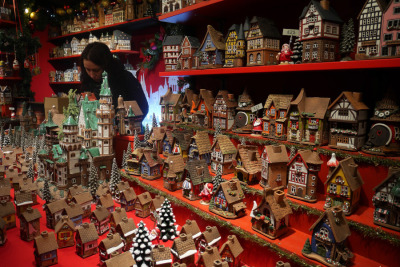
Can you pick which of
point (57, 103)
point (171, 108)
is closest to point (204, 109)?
point (171, 108)

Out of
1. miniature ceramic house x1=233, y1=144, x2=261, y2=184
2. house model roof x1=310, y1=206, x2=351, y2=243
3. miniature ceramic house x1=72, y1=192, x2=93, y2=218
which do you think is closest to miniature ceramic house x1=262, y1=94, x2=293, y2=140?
miniature ceramic house x1=233, y1=144, x2=261, y2=184

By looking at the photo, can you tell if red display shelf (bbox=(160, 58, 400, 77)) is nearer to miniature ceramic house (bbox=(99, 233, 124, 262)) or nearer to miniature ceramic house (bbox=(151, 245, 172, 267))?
miniature ceramic house (bbox=(151, 245, 172, 267))

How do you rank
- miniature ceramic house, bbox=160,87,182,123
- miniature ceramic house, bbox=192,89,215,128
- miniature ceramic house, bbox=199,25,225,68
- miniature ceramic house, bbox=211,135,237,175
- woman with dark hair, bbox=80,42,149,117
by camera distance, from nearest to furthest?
miniature ceramic house, bbox=211,135,237,175
miniature ceramic house, bbox=199,25,225,68
miniature ceramic house, bbox=192,89,215,128
miniature ceramic house, bbox=160,87,182,123
woman with dark hair, bbox=80,42,149,117

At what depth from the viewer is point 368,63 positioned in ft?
7.11

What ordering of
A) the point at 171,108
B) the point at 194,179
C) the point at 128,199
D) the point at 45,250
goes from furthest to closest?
the point at 171,108 → the point at 128,199 → the point at 194,179 → the point at 45,250

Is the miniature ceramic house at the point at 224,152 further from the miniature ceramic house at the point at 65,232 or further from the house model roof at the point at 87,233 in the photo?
the miniature ceramic house at the point at 65,232

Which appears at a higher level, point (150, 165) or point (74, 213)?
point (150, 165)

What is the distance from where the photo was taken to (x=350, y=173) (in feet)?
7.43

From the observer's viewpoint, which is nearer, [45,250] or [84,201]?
[45,250]

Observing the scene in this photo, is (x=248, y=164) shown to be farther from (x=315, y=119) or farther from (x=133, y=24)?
(x=133, y=24)

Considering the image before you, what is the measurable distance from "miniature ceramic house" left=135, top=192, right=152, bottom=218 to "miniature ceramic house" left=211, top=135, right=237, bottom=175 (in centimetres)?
82

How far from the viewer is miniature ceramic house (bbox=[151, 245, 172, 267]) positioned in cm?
216

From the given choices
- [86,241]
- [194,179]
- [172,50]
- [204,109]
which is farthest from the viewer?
[172,50]

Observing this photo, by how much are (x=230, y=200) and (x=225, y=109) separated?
4.19 feet
